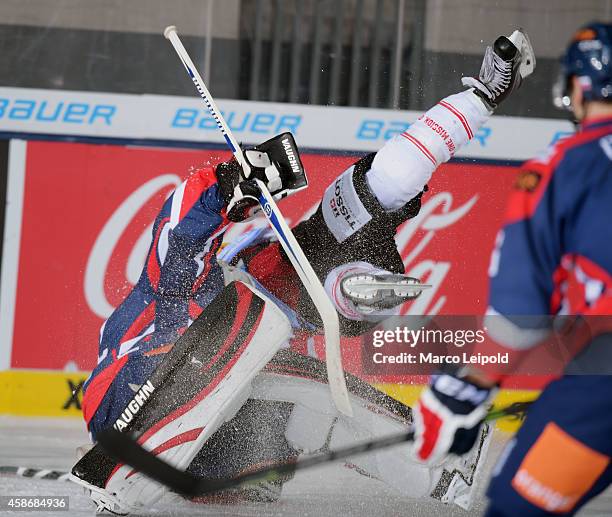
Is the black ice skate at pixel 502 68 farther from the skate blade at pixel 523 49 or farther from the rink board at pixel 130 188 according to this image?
the rink board at pixel 130 188

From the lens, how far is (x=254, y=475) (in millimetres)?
1991

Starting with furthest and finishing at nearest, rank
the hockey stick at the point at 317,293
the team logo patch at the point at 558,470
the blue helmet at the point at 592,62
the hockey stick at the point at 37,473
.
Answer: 1. the hockey stick at the point at 37,473
2. the hockey stick at the point at 317,293
3. the blue helmet at the point at 592,62
4. the team logo patch at the point at 558,470

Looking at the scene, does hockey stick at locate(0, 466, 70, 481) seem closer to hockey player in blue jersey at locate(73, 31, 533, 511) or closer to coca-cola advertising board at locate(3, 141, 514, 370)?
hockey player in blue jersey at locate(73, 31, 533, 511)

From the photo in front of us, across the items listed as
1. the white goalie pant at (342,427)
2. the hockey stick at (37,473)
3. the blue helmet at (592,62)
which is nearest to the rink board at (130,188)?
the hockey stick at (37,473)

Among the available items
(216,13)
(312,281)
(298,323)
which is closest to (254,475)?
(312,281)

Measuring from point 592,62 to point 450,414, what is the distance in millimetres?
572

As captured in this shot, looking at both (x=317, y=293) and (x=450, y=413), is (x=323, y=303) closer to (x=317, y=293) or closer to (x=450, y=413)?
(x=317, y=293)

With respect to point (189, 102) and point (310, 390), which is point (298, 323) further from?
point (189, 102)

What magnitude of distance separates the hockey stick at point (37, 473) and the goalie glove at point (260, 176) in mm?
919

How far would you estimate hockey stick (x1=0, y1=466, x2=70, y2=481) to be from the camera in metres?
2.98

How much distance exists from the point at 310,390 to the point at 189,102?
166 cm

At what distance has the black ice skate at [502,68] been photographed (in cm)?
263

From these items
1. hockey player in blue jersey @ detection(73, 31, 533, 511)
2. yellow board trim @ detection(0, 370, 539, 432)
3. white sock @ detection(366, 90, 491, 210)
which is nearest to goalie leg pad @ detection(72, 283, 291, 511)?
hockey player in blue jersey @ detection(73, 31, 533, 511)

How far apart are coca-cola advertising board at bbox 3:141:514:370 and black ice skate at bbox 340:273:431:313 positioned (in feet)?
4.62
